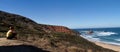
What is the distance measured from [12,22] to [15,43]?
17.0 meters

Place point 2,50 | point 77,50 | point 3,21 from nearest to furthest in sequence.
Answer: point 2,50 < point 77,50 < point 3,21

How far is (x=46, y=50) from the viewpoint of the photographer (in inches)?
910

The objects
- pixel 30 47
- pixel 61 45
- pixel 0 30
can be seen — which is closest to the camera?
pixel 30 47

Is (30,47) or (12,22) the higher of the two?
(12,22)

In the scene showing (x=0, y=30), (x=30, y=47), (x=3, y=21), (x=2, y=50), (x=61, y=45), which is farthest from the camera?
(x=3, y=21)

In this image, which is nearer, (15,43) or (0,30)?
(15,43)

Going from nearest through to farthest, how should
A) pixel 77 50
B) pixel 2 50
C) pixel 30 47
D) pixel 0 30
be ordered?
pixel 2 50
pixel 30 47
pixel 77 50
pixel 0 30

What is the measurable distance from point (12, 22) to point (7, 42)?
55.5 ft

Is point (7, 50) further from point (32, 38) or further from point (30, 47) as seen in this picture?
point (32, 38)

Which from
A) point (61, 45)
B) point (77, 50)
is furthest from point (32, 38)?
point (77, 50)

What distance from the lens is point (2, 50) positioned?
65.0 feet

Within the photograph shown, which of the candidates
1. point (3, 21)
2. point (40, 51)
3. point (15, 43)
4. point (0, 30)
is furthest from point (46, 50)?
point (3, 21)

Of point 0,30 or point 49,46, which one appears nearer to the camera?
point 49,46

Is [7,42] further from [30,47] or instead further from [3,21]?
[3,21]
